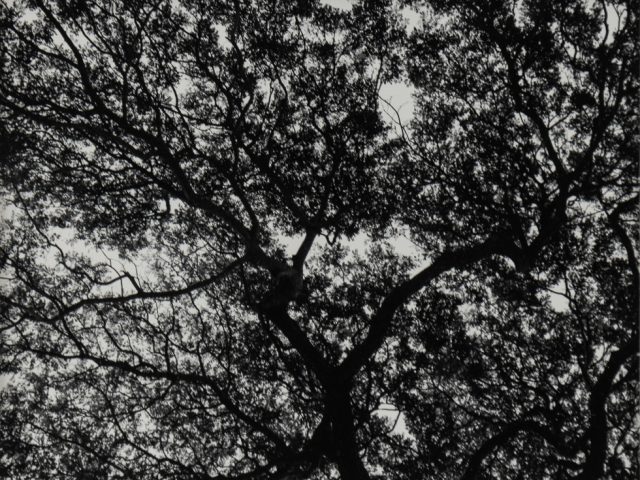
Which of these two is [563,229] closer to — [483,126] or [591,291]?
[591,291]

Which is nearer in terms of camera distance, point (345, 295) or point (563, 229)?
point (563, 229)

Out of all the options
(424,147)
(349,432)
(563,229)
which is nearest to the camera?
(349,432)

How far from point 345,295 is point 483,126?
410 cm

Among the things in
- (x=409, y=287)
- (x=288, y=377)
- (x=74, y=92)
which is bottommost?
(x=288, y=377)

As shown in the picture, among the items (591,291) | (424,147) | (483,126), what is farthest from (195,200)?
(591,291)

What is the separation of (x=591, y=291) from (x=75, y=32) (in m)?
10.3

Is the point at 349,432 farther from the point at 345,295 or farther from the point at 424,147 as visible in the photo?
the point at 424,147

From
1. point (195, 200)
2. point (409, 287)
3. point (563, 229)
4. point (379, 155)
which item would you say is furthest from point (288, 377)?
point (563, 229)

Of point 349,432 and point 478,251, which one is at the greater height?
point 478,251

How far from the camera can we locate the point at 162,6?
27.9 feet

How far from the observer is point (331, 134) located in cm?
912

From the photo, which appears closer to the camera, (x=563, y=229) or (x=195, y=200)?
(x=195, y=200)

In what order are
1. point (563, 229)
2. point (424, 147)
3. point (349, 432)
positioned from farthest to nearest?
point (424, 147)
point (563, 229)
point (349, 432)

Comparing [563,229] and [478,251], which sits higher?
[563,229]
